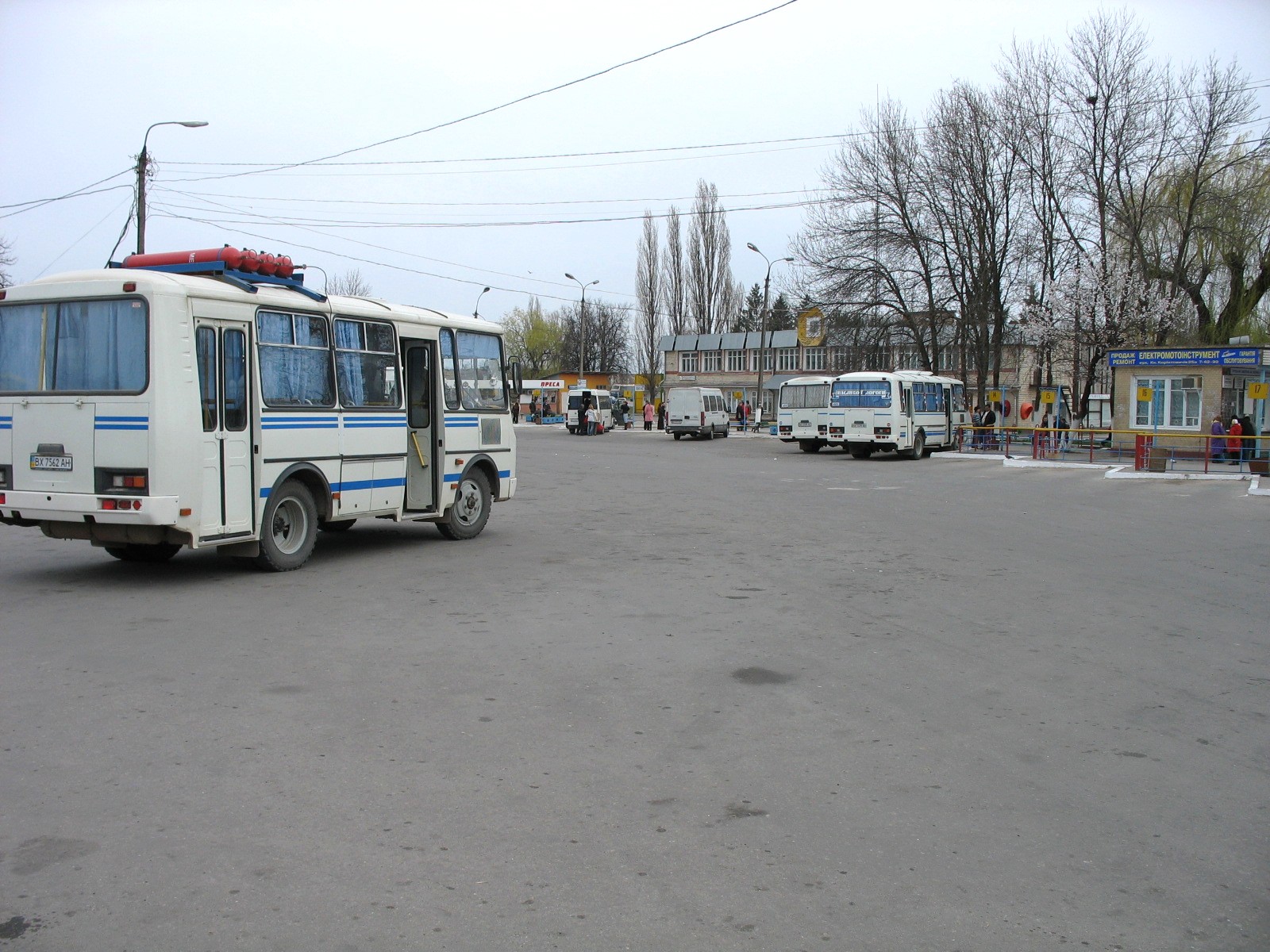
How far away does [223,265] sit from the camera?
10516 mm

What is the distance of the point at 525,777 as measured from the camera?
501cm

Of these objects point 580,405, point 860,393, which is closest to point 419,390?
point 860,393

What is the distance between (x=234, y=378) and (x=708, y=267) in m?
75.6

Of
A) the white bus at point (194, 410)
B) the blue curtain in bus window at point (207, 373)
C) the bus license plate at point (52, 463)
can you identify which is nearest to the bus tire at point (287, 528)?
the white bus at point (194, 410)

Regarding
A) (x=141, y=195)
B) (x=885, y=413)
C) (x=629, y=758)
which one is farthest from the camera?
(x=885, y=413)

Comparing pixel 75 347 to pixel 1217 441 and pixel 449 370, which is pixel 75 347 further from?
pixel 1217 441

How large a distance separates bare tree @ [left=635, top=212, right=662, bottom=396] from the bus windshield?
4506 cm

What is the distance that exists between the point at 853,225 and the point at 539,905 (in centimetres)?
4678

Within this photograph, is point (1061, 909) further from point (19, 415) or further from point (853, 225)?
point (853, 225)

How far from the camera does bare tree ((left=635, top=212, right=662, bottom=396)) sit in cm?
8356

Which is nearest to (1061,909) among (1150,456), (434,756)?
(434,756)

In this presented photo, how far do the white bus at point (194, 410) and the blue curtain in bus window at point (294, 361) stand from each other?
0.7 inches

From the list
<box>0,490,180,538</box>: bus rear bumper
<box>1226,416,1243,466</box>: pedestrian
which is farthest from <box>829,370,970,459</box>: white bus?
<box>0,490,180,538</box>: bus rear bumper

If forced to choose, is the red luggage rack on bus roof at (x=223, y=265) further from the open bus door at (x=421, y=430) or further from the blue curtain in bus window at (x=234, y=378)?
the open bus door at (x=421, y=430)
